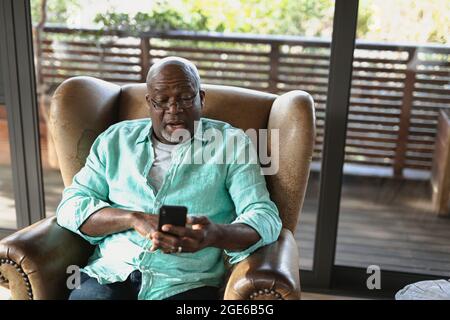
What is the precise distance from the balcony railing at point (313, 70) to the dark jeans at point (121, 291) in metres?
1.03

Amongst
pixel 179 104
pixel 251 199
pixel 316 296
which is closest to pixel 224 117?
pixel 179 104

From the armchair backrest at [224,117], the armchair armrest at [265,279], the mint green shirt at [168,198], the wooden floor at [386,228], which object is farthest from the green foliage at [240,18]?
the armchair armrest at [265,279]

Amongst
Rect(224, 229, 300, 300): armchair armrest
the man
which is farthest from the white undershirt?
Rect(224, 229, 300, 300): armchair armrest

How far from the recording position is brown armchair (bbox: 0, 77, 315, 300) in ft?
4.86

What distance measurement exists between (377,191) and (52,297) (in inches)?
60.9

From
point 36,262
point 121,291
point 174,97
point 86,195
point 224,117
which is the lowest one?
point 121,291

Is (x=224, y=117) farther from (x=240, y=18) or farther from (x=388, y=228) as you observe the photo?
(x=388, y=228)

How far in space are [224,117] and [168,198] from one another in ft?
1.35

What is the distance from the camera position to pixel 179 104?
1692mm

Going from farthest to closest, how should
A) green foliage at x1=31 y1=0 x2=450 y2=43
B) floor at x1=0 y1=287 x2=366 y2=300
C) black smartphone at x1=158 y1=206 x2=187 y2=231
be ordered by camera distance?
floor at x1=0 y1=287 x2=366 y2=300 → green foliage at x1=31 y1=0 x2=450 y2=43 → black smartphone at x1=158 y1=206 x2=187 y2=231

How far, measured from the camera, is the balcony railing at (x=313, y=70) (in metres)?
2.23

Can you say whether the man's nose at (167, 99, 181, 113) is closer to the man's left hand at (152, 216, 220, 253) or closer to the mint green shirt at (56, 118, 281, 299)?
the mint green shirt at (56, 118, 281, 299)

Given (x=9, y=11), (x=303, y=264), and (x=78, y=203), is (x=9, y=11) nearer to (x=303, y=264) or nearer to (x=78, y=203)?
(x=78, y=203)

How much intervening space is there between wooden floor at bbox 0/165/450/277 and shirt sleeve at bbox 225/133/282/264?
0.73 metres
